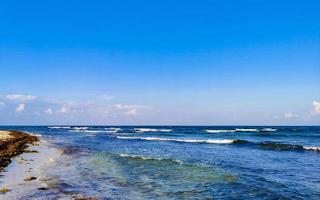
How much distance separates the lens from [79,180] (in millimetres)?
21438

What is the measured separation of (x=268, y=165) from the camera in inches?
1101

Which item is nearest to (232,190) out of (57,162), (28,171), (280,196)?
(280,196)

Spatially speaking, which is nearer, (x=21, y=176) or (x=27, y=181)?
(x=27, y=181)

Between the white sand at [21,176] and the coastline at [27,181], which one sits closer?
the coastline at [27,181]

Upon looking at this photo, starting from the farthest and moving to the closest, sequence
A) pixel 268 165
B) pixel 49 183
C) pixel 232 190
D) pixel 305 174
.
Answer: pixel 268 165, pixel 305 174, pixel 49 183, pixel 232 190

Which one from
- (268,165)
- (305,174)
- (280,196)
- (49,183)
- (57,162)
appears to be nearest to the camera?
(280,196)

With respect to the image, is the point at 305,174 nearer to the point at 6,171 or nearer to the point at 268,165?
the point at 268,165

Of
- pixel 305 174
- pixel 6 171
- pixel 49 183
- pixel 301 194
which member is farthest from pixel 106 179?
pixel 305 174

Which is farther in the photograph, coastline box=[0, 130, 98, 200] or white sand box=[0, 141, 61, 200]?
white sand box=[0, 141, 61, 200]

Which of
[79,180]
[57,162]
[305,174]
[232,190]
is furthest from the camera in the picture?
[57,162]

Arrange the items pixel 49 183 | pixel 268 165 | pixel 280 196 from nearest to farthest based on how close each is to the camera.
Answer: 1. pixel 280 196
2. pixel 49 183
3. pixel 268 165

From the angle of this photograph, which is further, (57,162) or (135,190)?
(57,162)

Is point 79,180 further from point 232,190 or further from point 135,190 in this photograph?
point 232,190

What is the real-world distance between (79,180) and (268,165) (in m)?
14.7
